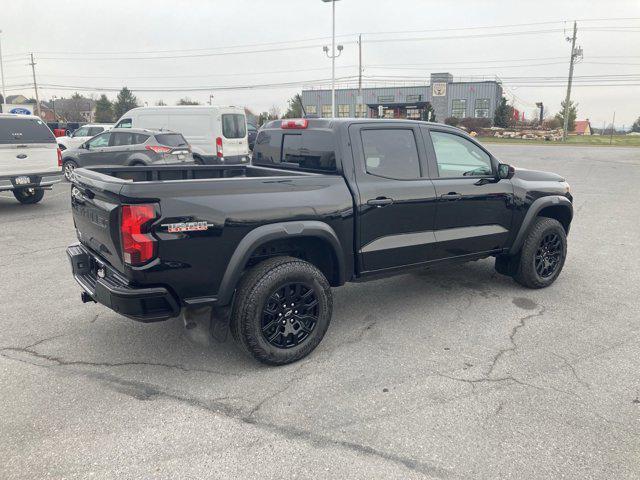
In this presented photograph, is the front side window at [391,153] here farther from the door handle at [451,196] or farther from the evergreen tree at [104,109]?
the evergreen tree at [104,109]

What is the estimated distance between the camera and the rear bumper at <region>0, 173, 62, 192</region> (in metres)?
9.49

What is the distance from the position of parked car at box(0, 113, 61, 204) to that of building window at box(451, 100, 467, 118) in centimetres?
6509

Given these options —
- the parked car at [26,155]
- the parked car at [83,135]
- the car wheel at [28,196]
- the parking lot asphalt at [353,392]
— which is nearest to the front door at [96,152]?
the car wheel at [28,196]

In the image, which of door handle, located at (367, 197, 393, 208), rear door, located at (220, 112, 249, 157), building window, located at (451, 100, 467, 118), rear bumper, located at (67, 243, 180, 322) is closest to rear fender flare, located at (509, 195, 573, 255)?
door handle, located at (367, 197, 393, 208)

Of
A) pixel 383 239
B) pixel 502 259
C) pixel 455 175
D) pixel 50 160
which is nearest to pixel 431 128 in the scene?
pixel 455 175

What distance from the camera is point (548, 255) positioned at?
18.2ft

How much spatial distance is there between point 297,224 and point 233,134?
45.1 ft

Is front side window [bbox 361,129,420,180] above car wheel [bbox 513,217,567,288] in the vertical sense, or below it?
above

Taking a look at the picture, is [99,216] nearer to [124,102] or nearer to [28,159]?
[28,159]

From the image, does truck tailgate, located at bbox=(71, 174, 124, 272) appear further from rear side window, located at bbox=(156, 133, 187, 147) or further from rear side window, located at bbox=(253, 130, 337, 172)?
rear side window, located at bbox=(156, 133, 187, 147)

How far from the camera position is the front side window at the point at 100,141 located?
552 inches

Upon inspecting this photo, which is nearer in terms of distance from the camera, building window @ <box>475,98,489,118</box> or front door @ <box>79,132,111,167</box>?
front door @ <box>79,132,111,167</box>

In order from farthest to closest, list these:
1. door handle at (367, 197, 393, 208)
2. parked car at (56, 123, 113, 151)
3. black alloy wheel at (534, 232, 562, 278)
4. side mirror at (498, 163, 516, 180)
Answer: parked car at (56, 123, 113, 151), black alloy wheel at (534, 232, 562, 278), side mirror at (498, 163, 516, 180), door handle at (367, 197, 393, 208)

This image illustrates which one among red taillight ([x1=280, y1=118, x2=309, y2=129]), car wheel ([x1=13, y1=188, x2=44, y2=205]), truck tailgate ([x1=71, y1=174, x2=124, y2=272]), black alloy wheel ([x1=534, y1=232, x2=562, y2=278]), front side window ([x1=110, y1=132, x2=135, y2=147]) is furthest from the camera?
front side window ([x1=110, y1=132, x2=135, y2=147])
